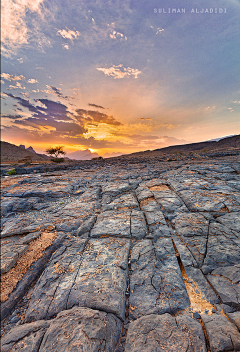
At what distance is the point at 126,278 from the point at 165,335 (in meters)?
1.32

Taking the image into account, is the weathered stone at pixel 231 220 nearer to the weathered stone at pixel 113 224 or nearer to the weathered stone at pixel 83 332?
the weathered stone at pixel 113 224

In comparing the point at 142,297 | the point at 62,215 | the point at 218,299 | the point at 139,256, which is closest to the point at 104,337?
the point at 142,297

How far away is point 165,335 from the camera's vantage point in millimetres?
2227

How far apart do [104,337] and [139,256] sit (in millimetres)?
1955

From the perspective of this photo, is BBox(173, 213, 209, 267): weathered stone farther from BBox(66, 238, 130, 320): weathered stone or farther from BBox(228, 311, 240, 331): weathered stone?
BBox(66, 238, 130, 320): weathered stone

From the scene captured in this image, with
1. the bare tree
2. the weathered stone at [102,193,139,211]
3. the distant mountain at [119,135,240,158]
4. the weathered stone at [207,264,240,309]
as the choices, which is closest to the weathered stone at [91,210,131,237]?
the weathered stone at [102,193,139,211]

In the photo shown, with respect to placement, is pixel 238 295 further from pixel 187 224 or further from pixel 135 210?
pixel 135 210

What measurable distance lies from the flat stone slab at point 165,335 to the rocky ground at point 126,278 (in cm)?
1

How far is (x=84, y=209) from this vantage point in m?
7.06

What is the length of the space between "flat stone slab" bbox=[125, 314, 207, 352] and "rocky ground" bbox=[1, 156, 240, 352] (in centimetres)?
1

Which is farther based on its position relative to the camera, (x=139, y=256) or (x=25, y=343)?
(x=139, y=256)

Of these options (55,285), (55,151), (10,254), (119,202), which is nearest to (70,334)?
(55,285)

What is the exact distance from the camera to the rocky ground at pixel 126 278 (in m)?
2.28

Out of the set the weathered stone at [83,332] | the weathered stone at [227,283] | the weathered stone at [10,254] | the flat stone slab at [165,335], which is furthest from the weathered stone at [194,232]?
the weathered stone at [10,254]
